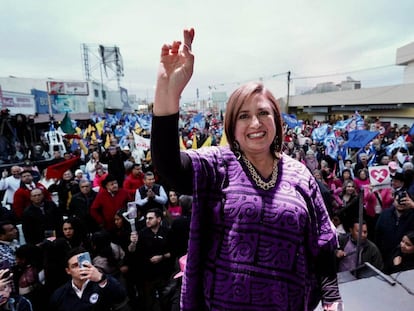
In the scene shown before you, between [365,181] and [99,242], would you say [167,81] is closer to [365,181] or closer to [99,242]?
[99,242]

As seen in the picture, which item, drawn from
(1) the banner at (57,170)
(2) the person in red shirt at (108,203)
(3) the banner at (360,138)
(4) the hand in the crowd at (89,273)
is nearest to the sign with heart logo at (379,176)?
(3) the banner at (360,138)

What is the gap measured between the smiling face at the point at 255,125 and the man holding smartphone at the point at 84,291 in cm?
194

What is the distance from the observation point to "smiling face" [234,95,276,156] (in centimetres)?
103

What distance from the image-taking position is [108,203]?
14.0 feet

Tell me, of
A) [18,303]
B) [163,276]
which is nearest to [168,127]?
[18,303]

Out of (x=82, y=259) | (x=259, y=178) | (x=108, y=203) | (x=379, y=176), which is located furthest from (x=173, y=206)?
(x=259, y=178)

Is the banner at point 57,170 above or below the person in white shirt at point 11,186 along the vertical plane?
above

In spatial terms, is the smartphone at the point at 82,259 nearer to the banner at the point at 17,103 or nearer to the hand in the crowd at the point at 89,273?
the hand in the crowd at the point at 89,273

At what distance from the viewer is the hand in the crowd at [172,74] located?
0.87 meters

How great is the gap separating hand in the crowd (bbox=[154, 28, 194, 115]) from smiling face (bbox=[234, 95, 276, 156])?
0.25m

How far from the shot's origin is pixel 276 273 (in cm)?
100

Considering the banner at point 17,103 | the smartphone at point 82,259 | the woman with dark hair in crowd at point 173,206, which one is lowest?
the woman with dark hair in crowd at point 173,206

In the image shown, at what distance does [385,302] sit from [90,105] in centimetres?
3622

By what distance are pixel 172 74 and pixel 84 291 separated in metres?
2.15
